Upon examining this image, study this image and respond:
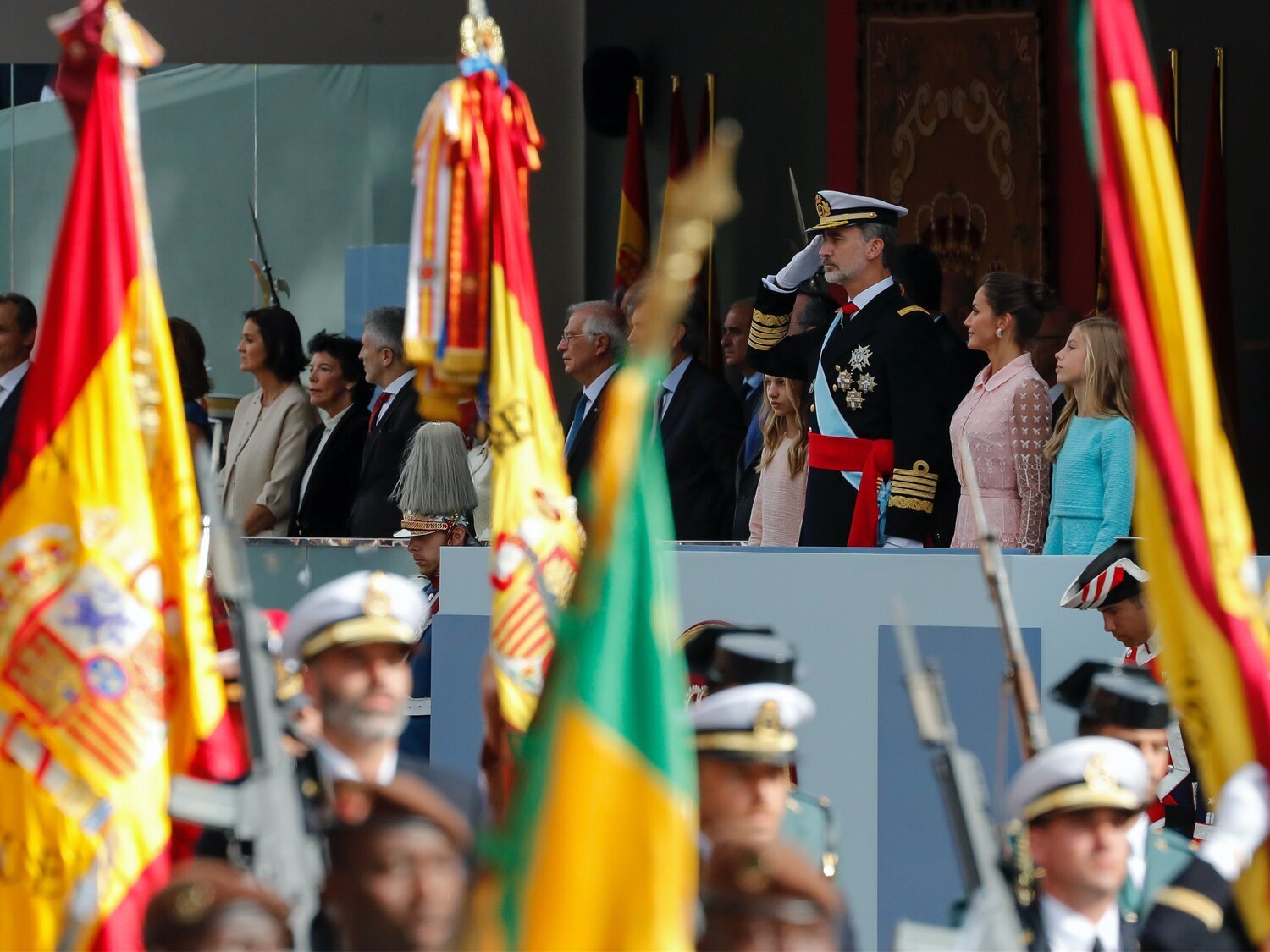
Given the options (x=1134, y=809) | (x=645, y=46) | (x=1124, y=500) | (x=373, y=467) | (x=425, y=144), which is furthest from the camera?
(x=645, y=46)

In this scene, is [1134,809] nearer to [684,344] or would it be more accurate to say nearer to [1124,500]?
[1124,500]

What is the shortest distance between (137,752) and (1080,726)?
141 cm

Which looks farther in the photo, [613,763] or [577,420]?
[577,420]

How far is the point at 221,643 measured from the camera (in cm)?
379

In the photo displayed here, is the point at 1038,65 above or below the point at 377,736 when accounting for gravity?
above

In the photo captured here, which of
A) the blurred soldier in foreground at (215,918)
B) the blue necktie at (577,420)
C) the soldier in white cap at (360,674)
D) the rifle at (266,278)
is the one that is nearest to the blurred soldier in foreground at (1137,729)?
the soldier in white cap at (360,674)

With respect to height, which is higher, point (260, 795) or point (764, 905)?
point (260, 795)

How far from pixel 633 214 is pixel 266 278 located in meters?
1.92

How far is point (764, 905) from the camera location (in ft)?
8.39

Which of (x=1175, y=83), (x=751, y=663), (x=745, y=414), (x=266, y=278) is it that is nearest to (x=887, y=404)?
(x=745, y=414)

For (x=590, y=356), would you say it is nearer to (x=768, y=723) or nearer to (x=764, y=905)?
(x=768, y=723)

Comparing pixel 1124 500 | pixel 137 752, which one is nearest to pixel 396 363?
pixel 1124 500

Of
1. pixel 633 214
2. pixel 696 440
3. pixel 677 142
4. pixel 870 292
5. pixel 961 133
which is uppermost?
pixel 677 142

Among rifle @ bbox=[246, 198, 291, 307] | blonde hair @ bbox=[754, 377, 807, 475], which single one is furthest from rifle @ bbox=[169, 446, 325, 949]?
rifle @ bbox=[246, 198, 291, 307]
